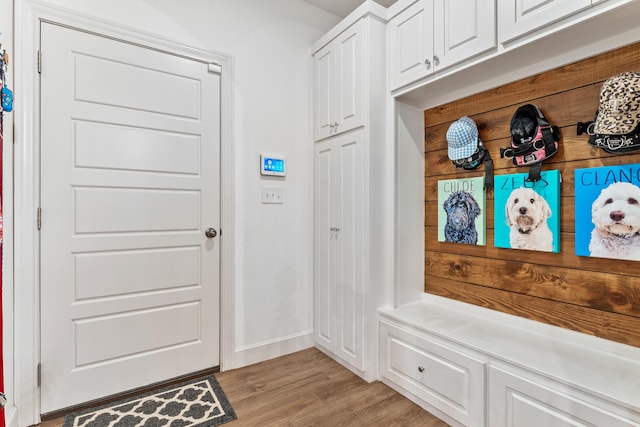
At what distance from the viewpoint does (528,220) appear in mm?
1796

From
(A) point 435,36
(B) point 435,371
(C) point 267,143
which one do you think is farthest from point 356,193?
(B) point 435,371

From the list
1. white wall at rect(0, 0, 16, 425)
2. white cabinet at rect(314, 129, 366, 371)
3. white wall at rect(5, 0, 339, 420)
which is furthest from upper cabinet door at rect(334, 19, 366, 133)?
white wall at rect(0, 0, 16, 425)

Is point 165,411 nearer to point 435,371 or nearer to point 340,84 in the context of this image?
point 435,371

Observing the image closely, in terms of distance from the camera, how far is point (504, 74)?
6.21 ft

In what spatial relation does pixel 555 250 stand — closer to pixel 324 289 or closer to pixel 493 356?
pixel 493 356

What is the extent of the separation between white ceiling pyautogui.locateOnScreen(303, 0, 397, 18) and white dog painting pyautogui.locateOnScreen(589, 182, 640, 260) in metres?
2.15

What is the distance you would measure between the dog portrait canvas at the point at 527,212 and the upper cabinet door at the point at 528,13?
2.37ft

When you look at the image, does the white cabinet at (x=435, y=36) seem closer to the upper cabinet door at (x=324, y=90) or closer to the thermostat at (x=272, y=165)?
the upper cabinet door at (x=324, y=90)

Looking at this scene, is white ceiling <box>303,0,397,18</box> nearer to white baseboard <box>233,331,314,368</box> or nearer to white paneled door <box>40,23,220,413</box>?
white paneled door <box>40,23,220,413</box>

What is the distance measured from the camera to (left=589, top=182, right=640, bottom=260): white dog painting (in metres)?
1.43

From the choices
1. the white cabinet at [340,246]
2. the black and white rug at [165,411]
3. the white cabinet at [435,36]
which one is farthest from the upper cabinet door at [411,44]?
the black and white rug at [165,411]

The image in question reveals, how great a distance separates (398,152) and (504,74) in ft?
2.49

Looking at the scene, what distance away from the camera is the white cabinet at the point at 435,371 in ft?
5.39

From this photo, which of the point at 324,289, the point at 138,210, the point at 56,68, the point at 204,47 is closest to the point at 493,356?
the point at 324,289
